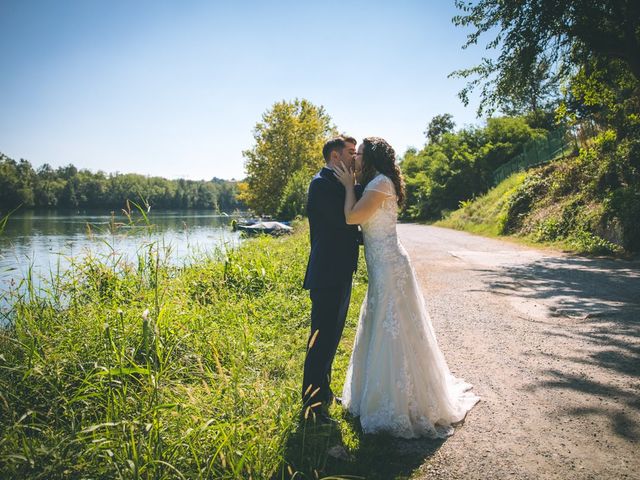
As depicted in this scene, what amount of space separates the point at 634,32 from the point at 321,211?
11.6 m

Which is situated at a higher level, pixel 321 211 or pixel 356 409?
pixel 321 211

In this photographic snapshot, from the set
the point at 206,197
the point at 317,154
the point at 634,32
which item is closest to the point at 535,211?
the point at 634,32

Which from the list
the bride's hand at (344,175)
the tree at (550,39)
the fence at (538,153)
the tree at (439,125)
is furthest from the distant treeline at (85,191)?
the tree at (439,125)

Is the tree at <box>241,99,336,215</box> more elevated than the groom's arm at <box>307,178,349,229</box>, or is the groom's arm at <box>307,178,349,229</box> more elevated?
the tree at <box>241,99,336,215</box>

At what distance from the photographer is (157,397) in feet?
7.98

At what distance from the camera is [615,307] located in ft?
18.9

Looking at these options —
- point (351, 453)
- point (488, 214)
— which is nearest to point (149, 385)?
point (351, 453)

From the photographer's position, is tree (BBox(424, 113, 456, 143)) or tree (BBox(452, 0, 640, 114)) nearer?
tree (BBox(452, 0, 640, 114))

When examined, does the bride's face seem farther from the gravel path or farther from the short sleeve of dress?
the gravel path

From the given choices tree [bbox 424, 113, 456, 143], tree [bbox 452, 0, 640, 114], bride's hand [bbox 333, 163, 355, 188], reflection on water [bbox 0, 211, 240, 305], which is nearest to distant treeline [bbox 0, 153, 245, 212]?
reflection on water [bbox 0, 211, 240, 305]

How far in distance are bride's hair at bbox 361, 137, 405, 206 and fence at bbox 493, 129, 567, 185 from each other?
20.4 metres

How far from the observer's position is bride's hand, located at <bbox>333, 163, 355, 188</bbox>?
317 cm

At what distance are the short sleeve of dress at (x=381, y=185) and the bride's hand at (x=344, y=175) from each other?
0.16 m

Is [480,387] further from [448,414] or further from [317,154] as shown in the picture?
[317,154]
